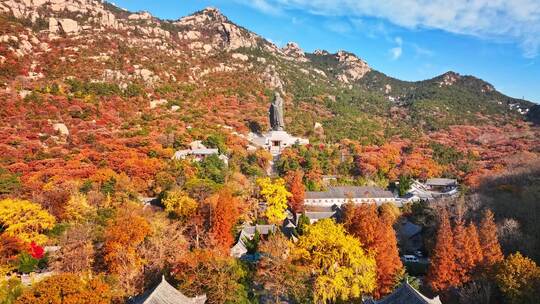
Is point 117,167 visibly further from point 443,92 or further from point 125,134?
point 443,92

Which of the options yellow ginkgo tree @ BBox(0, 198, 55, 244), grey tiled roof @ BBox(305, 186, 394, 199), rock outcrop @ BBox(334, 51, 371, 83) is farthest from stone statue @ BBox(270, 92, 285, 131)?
rock outcrop @ BBox(334, 51, 371, 83)

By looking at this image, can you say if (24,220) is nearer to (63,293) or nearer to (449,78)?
(63,293)

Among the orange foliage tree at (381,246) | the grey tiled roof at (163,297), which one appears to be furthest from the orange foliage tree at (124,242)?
the orange foliage tree at (381,246)

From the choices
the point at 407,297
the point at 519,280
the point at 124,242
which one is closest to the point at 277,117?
the point at 124,242

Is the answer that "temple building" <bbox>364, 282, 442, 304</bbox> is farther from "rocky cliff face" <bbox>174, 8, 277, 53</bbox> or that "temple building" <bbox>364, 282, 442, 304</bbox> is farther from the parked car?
"rocky cliff face" <bbox>174, 8, 277, 53</bbox>

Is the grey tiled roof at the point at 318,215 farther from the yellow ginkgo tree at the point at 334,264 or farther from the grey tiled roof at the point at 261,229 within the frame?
the yellow ginkgo tree at the point at 334,264

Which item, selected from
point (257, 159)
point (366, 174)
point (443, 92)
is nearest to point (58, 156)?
point (257, 159)
